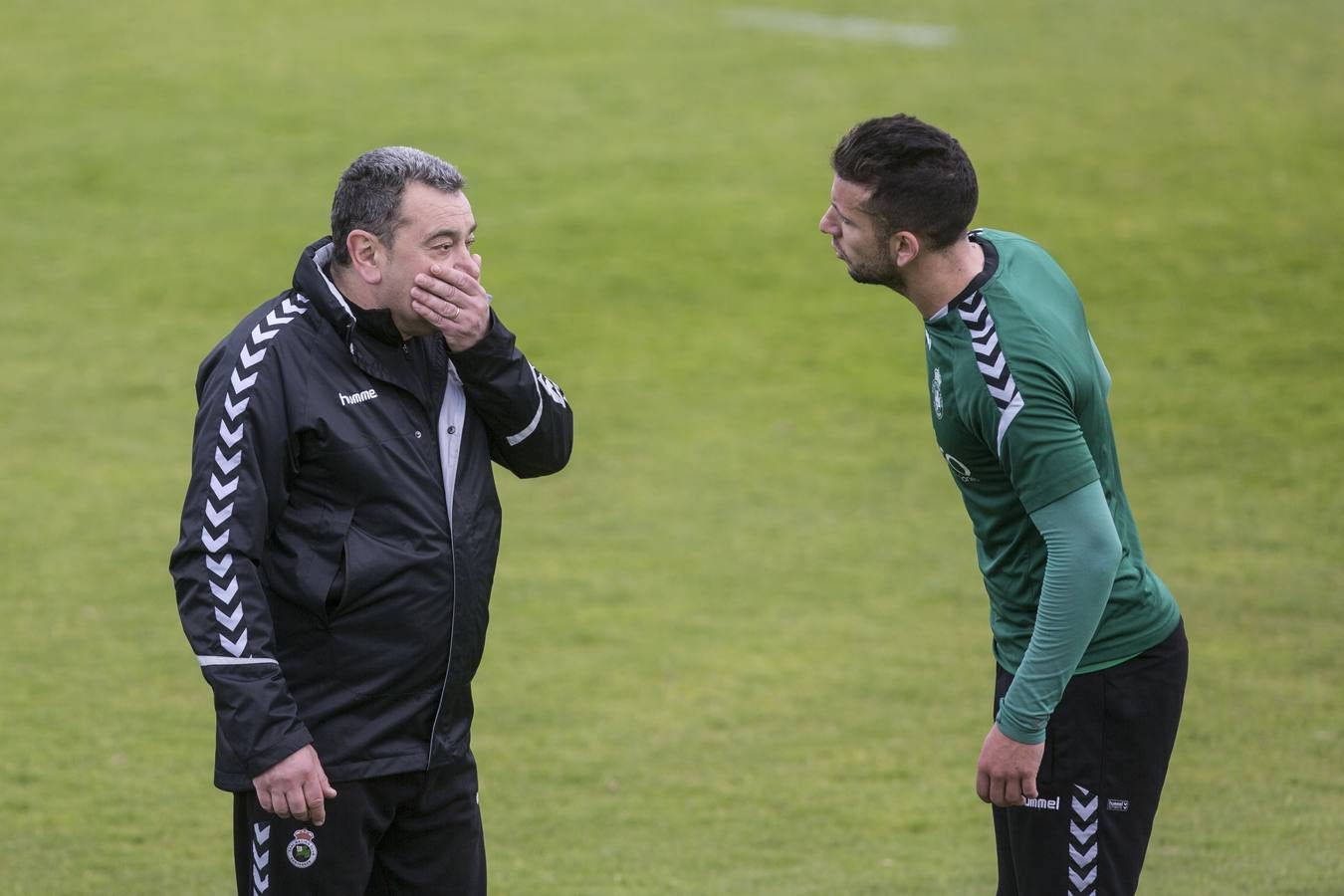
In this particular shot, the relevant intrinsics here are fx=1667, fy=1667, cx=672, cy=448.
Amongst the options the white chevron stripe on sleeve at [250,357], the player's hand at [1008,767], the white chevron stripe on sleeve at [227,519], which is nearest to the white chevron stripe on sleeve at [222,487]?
the white chevron stripe on sleeve at [227,519]

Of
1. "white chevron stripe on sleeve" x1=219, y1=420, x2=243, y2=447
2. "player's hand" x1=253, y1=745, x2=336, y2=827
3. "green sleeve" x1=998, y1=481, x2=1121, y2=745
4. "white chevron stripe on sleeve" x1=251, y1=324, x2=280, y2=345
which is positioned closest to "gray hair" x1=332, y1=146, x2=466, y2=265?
"white chevron stripe on sleeve" x1=251, y1=324, x2=280, y2=345

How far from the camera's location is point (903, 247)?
10.3ft

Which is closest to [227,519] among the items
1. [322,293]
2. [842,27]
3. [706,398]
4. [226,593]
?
[226,593]

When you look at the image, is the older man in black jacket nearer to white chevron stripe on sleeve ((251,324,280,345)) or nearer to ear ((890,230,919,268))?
white chevron stripe on sleeve ((251,324,280,345))

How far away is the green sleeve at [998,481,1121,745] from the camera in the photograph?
9.71 feet

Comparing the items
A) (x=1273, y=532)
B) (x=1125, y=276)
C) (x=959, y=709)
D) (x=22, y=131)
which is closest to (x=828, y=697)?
(x=959, y=709)

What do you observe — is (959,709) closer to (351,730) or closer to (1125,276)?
(351,730)

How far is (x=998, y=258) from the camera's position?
318 centimetres

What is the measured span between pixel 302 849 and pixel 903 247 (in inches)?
63.9

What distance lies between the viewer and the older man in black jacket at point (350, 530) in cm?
303

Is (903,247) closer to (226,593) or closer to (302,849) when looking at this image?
(226,593)

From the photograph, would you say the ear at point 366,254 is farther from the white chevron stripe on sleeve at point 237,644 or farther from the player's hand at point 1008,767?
the player's hand at point 1008,767

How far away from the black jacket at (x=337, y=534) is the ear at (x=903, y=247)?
77 cm

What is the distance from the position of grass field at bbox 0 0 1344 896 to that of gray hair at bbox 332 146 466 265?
2595 mm
